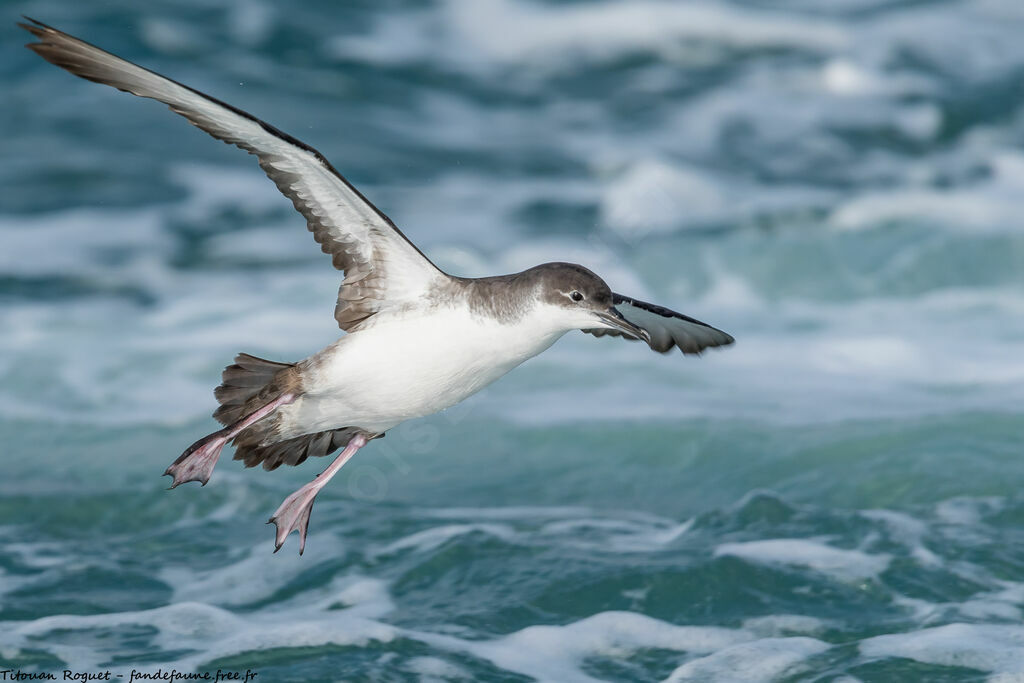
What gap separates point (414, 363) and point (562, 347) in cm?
884

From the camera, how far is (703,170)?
19.5 meters

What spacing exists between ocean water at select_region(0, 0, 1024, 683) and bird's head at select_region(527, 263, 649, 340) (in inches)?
68.0

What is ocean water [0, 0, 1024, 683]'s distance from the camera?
6367mm

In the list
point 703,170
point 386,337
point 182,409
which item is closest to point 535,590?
point 386,337

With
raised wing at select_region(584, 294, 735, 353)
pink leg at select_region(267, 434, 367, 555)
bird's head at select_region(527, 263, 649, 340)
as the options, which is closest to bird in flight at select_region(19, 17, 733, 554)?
bird's head at select_region(527, 263, 649, 340)

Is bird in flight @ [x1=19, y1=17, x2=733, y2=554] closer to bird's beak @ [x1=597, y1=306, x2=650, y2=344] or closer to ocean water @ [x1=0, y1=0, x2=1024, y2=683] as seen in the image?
bird's beak @ [x1=597, y1=306, x2=650, y2=344]

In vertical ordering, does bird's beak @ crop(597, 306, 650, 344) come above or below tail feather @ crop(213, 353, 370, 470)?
above

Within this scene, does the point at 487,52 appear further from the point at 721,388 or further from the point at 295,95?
the point at 721,388

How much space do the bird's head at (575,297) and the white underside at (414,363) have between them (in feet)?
0.24

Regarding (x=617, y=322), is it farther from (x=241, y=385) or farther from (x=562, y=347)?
(x=562, y=347)

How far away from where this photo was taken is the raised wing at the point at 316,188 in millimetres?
4633

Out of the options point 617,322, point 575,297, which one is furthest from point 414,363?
point 617,322

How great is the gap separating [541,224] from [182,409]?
7308mm

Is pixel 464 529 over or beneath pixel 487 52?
beneath
